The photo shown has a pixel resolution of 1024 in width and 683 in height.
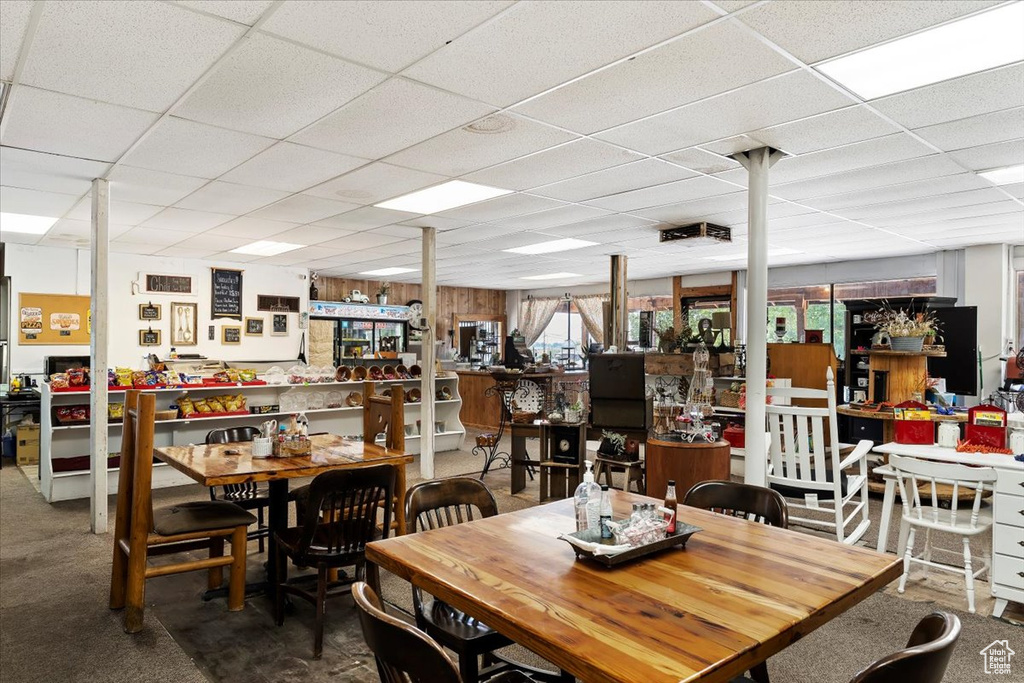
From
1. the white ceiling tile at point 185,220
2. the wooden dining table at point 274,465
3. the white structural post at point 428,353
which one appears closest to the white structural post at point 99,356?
the white ceiling tile at point 185,220

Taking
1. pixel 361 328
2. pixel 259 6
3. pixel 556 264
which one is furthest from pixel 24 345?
pixel 259 6

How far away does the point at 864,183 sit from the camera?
4.68 metres

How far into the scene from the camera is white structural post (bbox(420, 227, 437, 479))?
260 inches

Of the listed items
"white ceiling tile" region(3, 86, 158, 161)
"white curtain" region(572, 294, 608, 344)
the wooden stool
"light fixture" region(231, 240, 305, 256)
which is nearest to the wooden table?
"white ceiling tile" region(3, 86, 158, 161)

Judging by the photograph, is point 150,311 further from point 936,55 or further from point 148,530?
point 936,55

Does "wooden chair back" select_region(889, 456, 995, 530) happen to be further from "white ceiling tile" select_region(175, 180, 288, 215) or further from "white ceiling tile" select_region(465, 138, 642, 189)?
"white ceiling tile" select_region(175, 180, 288, 215)

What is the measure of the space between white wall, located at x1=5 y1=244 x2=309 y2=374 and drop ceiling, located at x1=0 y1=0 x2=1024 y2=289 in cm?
232

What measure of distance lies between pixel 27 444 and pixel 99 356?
12.9ft

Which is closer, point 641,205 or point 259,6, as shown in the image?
point 259,6

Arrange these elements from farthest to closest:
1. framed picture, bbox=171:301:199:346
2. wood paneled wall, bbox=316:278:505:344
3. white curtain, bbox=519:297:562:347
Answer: white curtain, bbox=519:297:562:347 < wood paneled wall, bbox=316:278:505:344 < framed picture, bbox=171:301:199:346

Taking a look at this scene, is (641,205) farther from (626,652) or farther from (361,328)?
(361,328)

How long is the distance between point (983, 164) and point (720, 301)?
625 cm

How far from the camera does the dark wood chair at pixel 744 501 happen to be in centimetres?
249

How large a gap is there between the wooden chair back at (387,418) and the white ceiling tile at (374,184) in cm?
151
